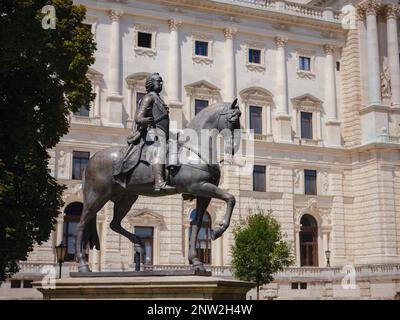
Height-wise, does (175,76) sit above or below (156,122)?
above

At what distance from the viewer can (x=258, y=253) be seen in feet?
127

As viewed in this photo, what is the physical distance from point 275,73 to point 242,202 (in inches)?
409

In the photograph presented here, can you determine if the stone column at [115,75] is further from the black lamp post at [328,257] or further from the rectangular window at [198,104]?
the black lamp post at [328,257]

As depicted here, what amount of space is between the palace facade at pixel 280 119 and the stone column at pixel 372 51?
3.4 inches

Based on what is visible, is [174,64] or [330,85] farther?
[330,85]

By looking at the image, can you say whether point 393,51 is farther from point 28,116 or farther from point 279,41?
point 28,116

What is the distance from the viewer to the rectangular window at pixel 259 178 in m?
46.8

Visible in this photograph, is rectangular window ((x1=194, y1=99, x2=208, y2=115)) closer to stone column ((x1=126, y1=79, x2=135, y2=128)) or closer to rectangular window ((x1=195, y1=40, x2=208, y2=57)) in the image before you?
rectangular window ((x1=195, y1=40, x2=208, y2=57))

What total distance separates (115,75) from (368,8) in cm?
2058

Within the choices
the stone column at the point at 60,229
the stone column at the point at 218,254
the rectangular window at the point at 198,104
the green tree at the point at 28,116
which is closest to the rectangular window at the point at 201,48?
the rectangular window at the point at 198,104

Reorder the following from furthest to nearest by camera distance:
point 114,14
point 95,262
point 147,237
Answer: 1. point 114,14
2. point 147,237
3. point 95,262

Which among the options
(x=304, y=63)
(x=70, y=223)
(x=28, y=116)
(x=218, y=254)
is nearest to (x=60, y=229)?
(x=70, y=223)
